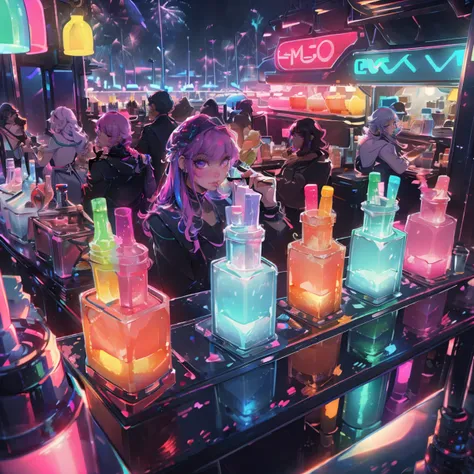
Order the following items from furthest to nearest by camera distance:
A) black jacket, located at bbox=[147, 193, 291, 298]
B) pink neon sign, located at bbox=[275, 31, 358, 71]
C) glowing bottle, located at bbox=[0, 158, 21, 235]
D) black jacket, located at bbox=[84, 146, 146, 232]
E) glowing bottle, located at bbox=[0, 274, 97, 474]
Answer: pink neon sign, located at bbox=[275, 31, 358, 71] < black jacket, located at bbox=[84, 146, 146, 232] < glowing bottle, located at bbox=[0, 158, 21, 235] < black jacket, located at bbox=[147, 193, 291, 298] < glowing bottle, located at bbox=[0, 274, 97, 474]

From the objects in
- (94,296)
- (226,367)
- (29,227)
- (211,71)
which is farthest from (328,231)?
(211,71)

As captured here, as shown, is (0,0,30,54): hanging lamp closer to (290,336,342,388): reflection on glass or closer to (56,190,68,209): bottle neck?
(56,190,68,209): bottle neck

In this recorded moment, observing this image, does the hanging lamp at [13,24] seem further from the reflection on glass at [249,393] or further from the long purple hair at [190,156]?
the reflection on glass at [249,393]

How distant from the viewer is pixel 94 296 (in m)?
0.79

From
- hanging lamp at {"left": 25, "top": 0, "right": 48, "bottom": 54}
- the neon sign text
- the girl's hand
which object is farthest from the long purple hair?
the neon sign text

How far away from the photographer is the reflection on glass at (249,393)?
2.71ft

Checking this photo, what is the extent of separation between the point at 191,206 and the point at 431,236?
0.72 meters

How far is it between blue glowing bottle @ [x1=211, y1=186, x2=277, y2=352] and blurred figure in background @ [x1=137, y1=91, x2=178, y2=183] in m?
2.92

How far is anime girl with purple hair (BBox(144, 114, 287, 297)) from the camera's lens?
48.8 inches

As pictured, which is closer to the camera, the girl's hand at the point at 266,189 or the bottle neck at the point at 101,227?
the bottle neck at the point at 101,227

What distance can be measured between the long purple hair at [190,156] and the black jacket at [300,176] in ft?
6.21

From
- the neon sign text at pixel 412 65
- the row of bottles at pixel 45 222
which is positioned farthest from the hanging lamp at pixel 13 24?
the neon sign text at pixel 412 65

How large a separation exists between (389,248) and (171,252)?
0.67m

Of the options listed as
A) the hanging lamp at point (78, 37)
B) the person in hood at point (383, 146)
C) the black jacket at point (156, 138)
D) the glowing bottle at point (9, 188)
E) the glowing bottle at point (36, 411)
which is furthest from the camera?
the hanging lamp at point (78, 37)
